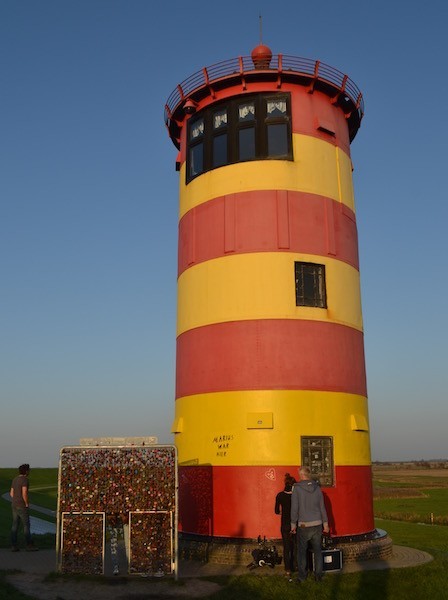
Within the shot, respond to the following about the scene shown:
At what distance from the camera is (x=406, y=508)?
43500 mm

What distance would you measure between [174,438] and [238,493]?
3.05 meters

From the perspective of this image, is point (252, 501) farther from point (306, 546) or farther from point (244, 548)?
point (306, 546)

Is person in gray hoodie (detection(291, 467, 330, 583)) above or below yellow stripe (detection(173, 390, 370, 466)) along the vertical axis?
below

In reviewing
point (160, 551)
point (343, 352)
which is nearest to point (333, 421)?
point (343, 352)

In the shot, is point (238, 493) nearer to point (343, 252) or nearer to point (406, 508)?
point (343, 252)

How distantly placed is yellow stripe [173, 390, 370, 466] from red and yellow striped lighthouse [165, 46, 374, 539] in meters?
0.04

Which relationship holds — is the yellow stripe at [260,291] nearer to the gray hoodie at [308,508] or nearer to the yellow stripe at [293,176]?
the yellow stripe at [293,176]

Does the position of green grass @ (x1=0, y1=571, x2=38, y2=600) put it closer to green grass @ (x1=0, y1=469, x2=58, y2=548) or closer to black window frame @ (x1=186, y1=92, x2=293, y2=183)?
green grass @ (x1=0, y1=469, x2=58, y2=548)

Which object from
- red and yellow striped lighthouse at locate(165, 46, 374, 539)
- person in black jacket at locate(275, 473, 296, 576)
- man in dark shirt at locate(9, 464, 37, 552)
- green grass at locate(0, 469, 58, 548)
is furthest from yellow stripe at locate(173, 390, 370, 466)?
green grass at locate(0, 469, 58, 548)

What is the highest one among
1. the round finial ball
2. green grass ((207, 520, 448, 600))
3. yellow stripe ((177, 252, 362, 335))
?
the round finial ball

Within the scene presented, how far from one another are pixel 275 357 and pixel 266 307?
1409 mm

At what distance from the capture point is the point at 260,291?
16266mm

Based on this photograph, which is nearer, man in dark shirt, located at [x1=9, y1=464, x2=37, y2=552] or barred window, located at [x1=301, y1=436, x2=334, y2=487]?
man in dark shirt, located at [x1=9, y1=464, x2=37, y2=552]

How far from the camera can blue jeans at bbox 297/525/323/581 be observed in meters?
11.6
